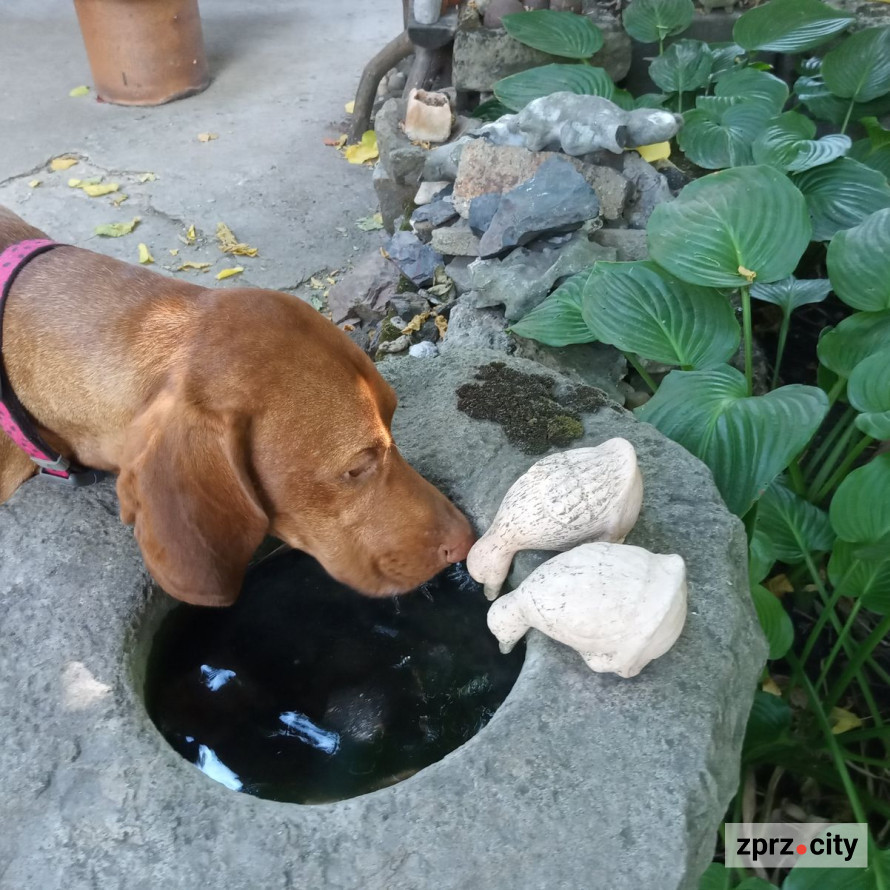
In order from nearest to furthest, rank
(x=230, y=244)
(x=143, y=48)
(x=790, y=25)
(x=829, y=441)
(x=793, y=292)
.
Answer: (x=829, y=441)
(x=793, y=292)
(x=790, y=25)
(x=230, y=244)
(x=143, y=48)

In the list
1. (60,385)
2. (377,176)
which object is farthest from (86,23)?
(60,385)

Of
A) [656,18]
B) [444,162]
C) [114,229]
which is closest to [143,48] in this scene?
[114,229]

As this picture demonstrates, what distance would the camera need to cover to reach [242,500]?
4.94 feet

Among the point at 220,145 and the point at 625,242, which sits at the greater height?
the point at 625,242

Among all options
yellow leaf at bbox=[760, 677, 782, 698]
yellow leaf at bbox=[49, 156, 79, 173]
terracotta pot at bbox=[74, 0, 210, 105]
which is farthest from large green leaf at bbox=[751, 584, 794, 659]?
terracotta pot at bbox=[74, 0, 210, 105]

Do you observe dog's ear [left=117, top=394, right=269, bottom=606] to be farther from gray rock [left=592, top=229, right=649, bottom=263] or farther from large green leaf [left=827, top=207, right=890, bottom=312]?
gray rock [left=592, top=229, right=649, bottom=263]

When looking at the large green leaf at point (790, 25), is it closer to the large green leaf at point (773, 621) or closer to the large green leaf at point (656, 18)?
the large green leaf at point (656, 18)

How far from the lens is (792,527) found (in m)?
2.22

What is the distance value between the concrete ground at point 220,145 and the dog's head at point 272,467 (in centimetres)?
281

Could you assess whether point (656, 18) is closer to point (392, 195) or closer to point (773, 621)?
point (392, 195)

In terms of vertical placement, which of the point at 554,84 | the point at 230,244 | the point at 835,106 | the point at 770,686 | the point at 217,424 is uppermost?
the point at 217,424

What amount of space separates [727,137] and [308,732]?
9.31ft

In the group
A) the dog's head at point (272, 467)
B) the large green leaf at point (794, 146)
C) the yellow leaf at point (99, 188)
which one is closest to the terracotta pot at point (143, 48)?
the yellow leaf at point (99, 188)

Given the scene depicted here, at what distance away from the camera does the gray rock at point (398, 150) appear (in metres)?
4.07
